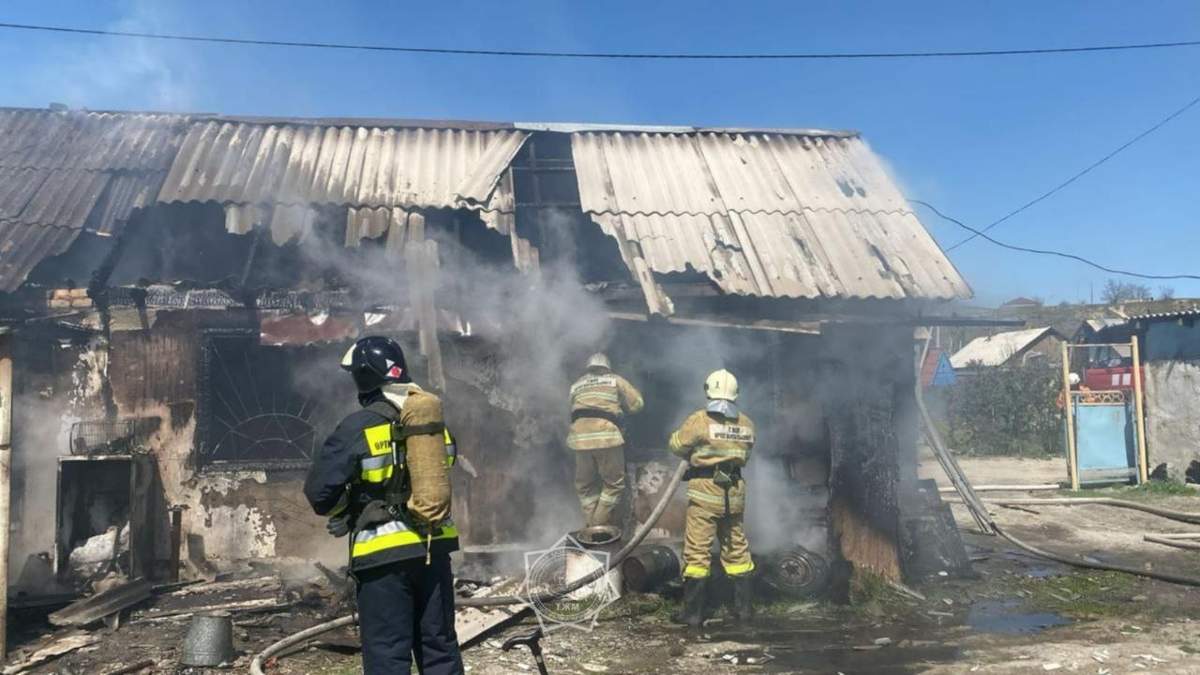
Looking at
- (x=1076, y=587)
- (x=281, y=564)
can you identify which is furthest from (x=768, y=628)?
(x=281, y=564)

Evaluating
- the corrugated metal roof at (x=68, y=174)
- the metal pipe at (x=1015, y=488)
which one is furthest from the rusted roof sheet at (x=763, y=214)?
the metal pipe at (x=1015, y=488)

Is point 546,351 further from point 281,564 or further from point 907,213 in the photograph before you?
point 907,213

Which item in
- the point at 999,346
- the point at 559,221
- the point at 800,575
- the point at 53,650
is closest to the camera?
the point at 53,650

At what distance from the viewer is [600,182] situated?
31.8 ft

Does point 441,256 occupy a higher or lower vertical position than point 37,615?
higher

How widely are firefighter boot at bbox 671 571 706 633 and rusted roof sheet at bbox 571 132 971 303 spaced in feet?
8.60

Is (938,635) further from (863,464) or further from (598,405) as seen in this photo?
(598,405)

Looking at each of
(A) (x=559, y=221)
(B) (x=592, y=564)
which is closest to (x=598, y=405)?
(B) (x=592, y=564)

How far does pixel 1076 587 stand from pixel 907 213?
4535 millimetres

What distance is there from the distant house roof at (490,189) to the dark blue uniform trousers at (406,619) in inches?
172

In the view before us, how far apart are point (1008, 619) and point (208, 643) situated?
615cm

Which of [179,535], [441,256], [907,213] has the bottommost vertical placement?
[179,535]

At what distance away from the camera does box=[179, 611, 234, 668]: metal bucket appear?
5.41m

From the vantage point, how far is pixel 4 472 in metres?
5.62
